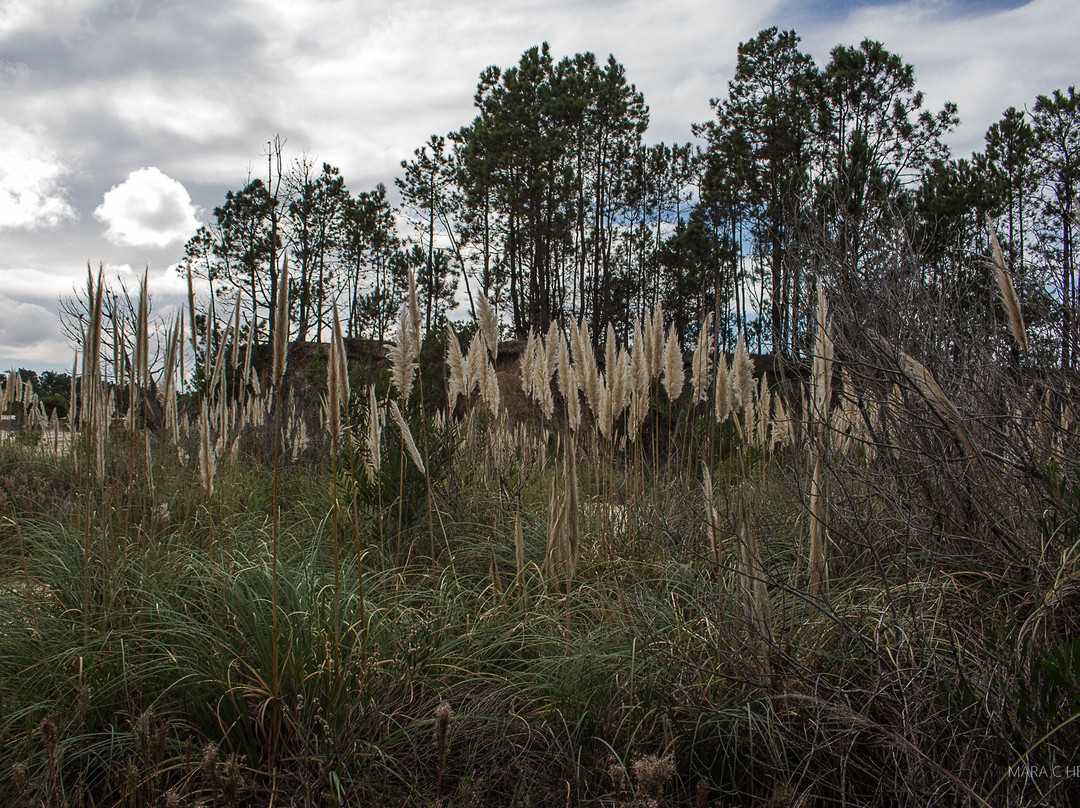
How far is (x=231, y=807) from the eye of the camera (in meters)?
1.34

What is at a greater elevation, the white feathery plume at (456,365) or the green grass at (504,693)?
the white feathery plume at (456,365)

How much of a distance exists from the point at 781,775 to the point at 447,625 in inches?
49.9

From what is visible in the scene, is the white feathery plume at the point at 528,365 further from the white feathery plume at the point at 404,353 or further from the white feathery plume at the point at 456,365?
the white feathery plume at the point at 404,353

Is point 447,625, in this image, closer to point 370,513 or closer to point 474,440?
point 370,513

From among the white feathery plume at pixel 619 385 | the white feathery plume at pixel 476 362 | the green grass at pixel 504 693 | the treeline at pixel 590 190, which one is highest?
the treeline at pixel 590 190

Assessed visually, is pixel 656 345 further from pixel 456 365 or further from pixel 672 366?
pixel 456 365

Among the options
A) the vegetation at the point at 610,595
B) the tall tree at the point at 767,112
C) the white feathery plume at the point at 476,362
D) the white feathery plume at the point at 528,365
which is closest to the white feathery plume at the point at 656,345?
the vegetation at the point at 610,595

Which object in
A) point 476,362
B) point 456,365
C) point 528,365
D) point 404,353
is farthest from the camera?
point 528,365

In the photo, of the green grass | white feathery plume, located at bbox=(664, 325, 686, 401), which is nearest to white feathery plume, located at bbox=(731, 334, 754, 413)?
white feathery plume, located at bbox=(664, 325, 686, 401)

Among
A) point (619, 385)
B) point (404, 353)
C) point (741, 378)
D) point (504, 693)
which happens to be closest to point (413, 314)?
point (404, 353)

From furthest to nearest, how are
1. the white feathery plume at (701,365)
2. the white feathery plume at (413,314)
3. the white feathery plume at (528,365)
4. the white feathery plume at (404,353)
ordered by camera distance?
the white feathery plume at (528,365) → the white feathery plume at (701,365) → the white feathery plume at (404,353) → the white feathery plume at (413,314)

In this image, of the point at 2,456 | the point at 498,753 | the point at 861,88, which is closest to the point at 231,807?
the point at 498,753

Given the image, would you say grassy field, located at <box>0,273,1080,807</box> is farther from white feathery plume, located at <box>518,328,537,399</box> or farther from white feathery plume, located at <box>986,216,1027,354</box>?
white feathery plume, located at <box>518,328,537,399</box>

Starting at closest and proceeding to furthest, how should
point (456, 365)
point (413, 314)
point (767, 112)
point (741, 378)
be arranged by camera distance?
point (413, 314), point (741, 378), point (456, 365), point (767, 112)
